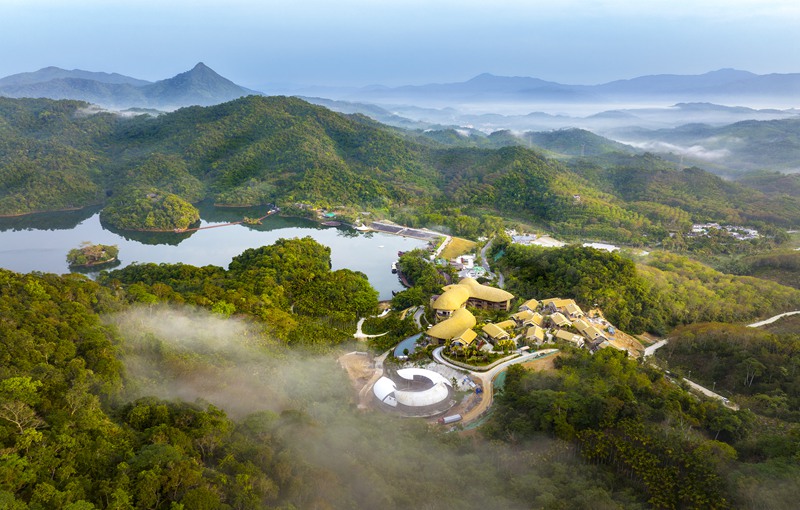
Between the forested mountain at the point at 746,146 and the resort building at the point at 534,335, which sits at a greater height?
the forested mountain at the point at 746,146

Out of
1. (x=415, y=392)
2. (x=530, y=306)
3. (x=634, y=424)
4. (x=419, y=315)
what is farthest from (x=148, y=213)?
(x=634, y=424)

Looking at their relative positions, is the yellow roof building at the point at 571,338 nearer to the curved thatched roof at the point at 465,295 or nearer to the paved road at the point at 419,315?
the curved thatched roof at the point at 465,295

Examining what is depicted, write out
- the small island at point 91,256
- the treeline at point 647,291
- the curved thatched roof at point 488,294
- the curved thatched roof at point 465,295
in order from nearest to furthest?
the curved thatched roof at point 465,295
the treeline at point 647,291
the curved thatched roof at point 488,294
the small island at point 91,256

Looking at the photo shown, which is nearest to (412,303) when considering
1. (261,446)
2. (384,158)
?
(261,446)

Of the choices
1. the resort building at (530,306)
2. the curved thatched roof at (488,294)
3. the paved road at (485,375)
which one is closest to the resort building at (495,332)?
the paved road at (485,375)

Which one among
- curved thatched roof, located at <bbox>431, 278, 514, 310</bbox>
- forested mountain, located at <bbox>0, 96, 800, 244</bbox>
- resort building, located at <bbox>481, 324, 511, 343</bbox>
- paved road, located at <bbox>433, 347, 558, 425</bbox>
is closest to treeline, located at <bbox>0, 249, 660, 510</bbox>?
paved road, located at <bbox>433, 347, 558, 425</bbox>

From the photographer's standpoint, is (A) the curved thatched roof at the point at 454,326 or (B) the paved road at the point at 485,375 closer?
(B) the paved road at the point at 485,375

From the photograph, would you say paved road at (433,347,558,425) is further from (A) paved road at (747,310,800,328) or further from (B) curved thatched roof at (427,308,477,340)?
(A) paved road at (747,310,800,328)
